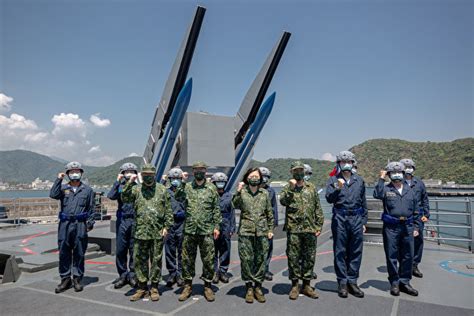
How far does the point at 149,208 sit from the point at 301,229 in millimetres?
2028

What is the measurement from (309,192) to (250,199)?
82cm

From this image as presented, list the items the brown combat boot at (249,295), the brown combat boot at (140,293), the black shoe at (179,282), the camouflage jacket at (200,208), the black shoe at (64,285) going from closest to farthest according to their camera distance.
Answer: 1. the brown combat boot at (249,295)
2. the brown combat boot at (140,293)
3. the camouflage jacket at (200,208)
4. the black shoe at (64,285)
5. the black shoe at (179,282)

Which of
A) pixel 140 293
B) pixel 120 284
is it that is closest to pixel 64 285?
pixel 120 284

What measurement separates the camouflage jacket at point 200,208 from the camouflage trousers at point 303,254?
3.43 ft

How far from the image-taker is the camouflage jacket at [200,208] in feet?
13.9

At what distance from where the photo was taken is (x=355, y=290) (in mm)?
4258

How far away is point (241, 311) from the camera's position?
374 cm

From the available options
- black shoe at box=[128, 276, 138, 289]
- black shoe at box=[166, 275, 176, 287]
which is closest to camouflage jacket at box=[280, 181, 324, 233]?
black shoe at box=[166, 275, 176, 287]

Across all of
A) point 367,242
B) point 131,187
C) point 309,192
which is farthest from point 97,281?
point 367,242

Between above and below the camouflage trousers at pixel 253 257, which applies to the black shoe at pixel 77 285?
below

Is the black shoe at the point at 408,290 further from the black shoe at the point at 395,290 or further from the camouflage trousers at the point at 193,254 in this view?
the camouflage trousers at the point at 193,254

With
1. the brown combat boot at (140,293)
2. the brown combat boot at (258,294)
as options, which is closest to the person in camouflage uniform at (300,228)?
the brown combat boot at (258,294)

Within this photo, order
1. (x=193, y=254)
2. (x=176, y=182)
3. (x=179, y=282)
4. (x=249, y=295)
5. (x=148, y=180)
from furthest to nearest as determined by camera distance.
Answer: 1. (x=176, y=182)
2. (x=179, y=282)
3. (x=148, y=180)
4. (x=193, y=254)
5. (x=249, y=295)

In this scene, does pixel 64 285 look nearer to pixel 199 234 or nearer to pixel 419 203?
pixel 199 234
